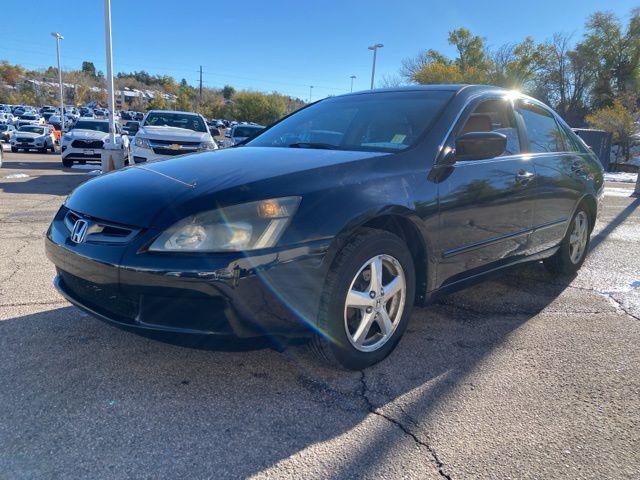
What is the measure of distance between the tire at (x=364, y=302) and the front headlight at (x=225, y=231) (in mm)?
420

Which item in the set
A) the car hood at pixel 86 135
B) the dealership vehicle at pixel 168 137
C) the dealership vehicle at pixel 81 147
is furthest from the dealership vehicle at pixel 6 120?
the dealership vehicle at pixel 168 137

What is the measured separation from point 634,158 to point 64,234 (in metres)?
30.0

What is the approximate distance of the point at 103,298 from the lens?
99.1 inches

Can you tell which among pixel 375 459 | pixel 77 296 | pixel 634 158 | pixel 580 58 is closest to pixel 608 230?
pixel 375 459

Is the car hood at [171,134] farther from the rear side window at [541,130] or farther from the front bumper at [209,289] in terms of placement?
the front bumper at [209,289]

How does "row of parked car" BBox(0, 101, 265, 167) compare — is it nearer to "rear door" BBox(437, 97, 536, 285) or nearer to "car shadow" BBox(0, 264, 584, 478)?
"rear door" BBox(437, 97, 536, 285)

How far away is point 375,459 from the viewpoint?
2109mm

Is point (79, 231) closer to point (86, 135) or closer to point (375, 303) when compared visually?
point (375, 303)

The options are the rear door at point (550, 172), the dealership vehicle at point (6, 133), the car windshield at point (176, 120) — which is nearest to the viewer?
the rear door at point (550, 172)

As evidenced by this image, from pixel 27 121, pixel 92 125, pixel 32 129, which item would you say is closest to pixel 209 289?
pixel 92 125

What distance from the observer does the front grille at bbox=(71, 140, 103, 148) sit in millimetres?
14406

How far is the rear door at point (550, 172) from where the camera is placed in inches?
157

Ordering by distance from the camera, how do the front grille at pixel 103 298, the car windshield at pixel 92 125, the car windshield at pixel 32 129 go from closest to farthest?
the front grille at pixel 103 298
the car windshield at pixel 92 125
the car windshield at pixel 32 129

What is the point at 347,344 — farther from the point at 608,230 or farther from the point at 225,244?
the point at 608,230
